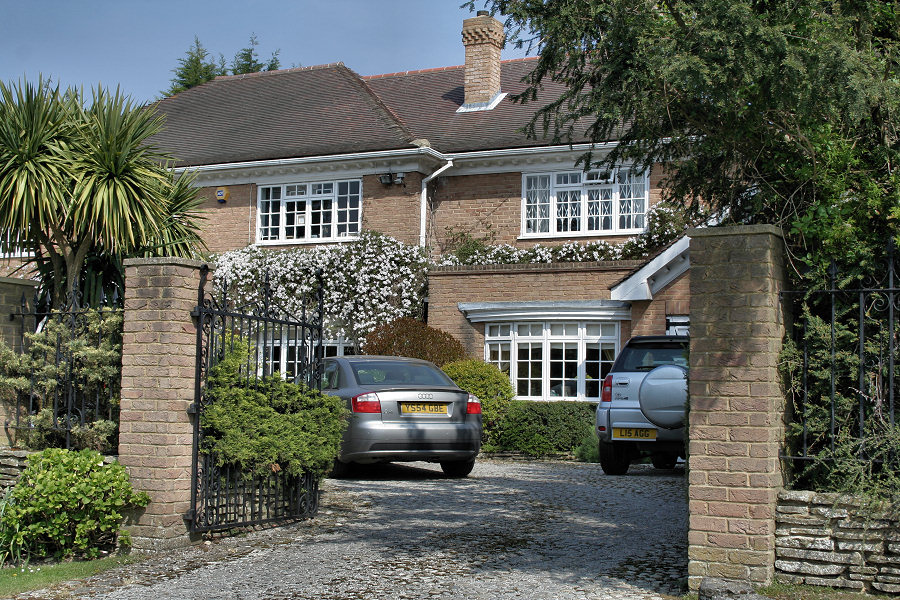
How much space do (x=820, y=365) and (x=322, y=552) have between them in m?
3.89

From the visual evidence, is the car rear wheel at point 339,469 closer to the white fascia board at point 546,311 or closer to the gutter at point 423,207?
the white fascia board at point 546,311

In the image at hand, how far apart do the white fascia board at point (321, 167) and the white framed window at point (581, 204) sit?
237 cm

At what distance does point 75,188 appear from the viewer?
9.55 meters

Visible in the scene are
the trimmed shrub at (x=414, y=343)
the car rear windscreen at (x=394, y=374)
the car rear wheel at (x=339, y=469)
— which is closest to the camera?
the car rear windscreen at (x=394, y=374)

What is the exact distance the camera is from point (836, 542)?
18.7 ft

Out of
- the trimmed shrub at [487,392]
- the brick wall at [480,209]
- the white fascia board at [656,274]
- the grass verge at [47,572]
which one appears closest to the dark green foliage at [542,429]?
the trimmed shrub at [487,392]

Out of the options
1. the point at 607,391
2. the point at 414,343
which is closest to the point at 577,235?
the point at 414,343

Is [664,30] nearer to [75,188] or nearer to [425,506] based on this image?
[425,506]

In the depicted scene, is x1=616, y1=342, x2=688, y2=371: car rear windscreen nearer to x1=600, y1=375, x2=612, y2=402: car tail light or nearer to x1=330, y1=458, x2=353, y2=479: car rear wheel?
x1=600, y1=375, x2=612, y2=402: car tail light

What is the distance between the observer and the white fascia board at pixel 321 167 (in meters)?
21.1

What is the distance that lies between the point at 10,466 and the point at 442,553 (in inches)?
161

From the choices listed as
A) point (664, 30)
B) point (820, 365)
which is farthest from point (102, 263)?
point (820, 365)

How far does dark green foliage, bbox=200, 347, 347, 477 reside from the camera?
24.7 ft

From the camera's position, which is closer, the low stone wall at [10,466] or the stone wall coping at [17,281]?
the low stone wall at [10,466]
